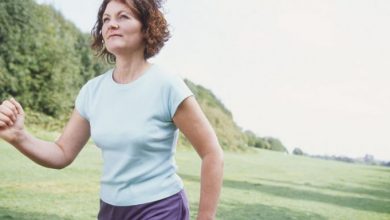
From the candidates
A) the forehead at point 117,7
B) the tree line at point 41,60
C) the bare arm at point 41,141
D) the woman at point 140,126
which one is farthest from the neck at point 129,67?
the tree line at point 41,60

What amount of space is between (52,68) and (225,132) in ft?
37.3

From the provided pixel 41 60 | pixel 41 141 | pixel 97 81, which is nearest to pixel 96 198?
pixel 41 141

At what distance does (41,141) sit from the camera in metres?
2.22

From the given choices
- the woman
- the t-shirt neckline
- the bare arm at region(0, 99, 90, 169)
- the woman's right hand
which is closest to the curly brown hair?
the woman

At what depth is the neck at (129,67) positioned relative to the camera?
82.7 inches

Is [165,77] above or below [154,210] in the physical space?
above

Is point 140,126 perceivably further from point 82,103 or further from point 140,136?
point 82,103

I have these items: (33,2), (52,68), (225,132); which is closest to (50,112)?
(52,68)

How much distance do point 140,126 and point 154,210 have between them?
1.00 ft

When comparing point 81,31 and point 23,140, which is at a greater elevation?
point 81,31

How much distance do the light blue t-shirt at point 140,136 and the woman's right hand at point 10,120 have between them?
29 centimetres

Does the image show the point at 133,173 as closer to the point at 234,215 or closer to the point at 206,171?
the point at 206,171

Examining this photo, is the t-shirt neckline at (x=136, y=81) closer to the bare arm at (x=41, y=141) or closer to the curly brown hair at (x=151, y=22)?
the curly brown hair at (x=151, y=22)

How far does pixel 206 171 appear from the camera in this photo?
6.41 feet
